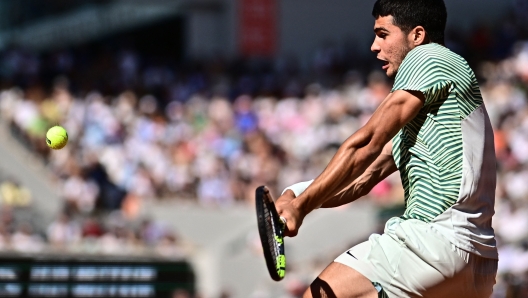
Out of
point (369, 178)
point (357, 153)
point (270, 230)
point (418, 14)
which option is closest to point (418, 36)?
point (418, 14)

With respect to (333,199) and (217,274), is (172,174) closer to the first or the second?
(217,274)

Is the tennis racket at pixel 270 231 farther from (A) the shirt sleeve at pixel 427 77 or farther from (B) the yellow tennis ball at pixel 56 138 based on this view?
(B) the yellow tennis ball at pixel 56 138

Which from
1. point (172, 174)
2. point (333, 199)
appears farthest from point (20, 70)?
point (333, 199)

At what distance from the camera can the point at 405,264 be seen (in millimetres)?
4289

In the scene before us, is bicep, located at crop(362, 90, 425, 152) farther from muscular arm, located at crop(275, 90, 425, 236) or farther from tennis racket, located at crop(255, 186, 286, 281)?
tennis racket, located at crop(255, 186, 286, 281)

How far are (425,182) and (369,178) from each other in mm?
662

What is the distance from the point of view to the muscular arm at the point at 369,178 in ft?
16.0

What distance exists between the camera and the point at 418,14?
175 inches

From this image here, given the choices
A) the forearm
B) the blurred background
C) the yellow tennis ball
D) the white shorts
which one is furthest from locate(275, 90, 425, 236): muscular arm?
the blurred background

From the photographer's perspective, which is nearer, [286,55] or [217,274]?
[217,274]

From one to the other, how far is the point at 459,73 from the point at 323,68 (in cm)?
1959

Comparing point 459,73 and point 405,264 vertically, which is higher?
point 459,73

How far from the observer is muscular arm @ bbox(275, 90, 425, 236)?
413cm

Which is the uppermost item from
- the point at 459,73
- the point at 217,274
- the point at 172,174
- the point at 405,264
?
the point at 172,174
